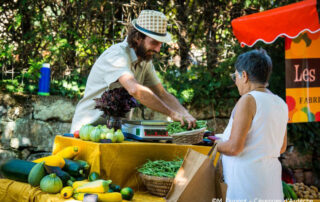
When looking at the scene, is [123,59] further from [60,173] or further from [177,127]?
[60,173]

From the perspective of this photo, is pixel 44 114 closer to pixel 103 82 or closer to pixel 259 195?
pixel 103 82

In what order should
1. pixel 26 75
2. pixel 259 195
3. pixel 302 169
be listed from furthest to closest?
pixel 302 169, pixel 26 75, pixel 259 195

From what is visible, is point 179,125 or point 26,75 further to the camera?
point 26,75

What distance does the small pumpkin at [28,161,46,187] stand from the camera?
263 centimetres

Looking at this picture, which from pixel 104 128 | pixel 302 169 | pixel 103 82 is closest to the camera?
pixel 104 128

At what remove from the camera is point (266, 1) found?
6.92m

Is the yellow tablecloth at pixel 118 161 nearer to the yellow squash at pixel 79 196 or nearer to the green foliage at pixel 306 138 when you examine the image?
the yellow squash at pixel 79 196

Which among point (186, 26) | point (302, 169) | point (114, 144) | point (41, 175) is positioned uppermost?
point (186, 26)

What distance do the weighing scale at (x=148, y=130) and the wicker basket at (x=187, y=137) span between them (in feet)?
0.63

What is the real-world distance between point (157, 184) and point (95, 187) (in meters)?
0.51

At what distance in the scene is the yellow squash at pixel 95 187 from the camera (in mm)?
2396

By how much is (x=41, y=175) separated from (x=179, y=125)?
3.89ft

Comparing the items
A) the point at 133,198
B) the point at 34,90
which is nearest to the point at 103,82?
the point at 133,198

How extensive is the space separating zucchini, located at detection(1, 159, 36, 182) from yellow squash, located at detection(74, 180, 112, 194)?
0.58 meters
